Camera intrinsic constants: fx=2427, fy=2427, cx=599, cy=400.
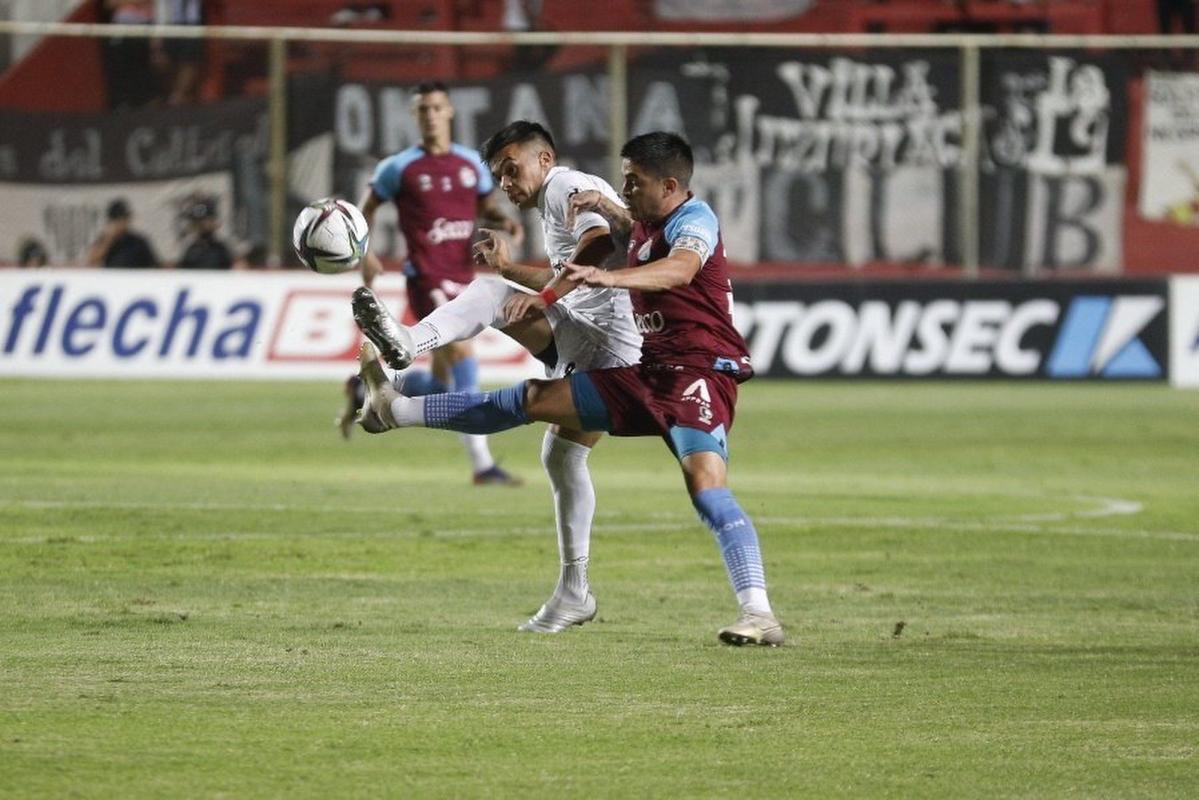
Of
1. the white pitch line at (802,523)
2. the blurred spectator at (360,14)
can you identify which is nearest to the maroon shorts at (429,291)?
Answer: the white pitch line at (802,523)

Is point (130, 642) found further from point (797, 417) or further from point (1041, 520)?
point (797, 417)

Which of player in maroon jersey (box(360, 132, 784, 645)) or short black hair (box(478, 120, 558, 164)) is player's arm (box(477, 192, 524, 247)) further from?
player in maroon jersey (box(360, 132, 784, 645))

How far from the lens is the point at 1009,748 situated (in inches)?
256

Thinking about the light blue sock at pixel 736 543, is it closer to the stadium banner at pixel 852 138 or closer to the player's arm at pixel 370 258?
the player's arm at pixel 370 258

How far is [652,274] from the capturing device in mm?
8188

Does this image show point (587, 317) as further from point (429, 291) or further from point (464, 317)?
point (429, 291)

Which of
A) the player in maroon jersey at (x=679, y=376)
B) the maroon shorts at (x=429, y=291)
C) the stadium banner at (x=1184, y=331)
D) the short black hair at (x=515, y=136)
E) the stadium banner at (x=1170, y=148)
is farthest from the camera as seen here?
the stadium banner at (x=1170, y=148)

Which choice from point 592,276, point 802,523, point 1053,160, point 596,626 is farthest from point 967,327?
point 592,276

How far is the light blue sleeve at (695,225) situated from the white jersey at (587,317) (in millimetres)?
588

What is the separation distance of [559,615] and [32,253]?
1710cm

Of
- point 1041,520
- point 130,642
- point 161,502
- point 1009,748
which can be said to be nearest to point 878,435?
point 1041,520

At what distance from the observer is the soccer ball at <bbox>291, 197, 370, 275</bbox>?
32.2 feet

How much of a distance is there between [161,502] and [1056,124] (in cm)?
1454

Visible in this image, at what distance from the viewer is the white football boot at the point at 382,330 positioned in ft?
28.8
